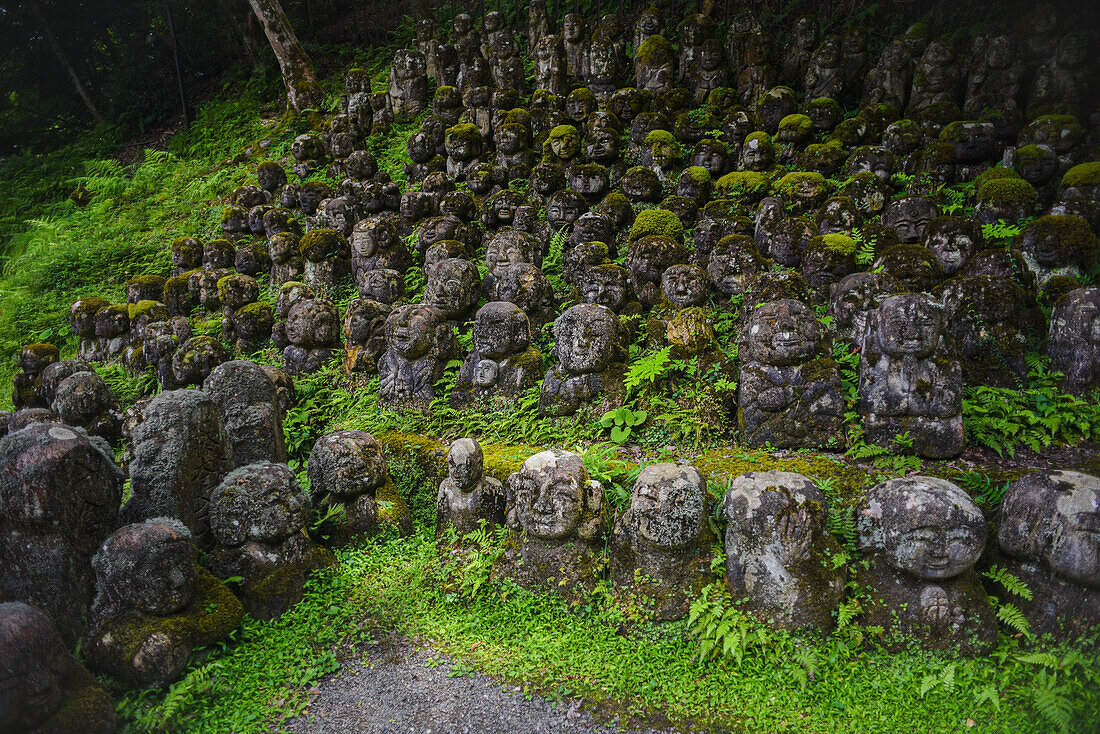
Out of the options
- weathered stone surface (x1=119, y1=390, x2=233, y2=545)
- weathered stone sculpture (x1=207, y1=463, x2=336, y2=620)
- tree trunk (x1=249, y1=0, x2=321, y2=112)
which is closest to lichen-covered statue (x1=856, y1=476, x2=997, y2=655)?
weathered stone sculpture (x1=207, y1=463, x2=336, y2=620)

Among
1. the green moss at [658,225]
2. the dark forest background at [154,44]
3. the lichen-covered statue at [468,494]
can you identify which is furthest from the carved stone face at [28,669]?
the dark forest background at [154,44]

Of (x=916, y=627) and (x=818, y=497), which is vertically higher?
(x=818, y=497)

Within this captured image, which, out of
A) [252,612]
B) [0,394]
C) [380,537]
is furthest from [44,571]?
[0,394]

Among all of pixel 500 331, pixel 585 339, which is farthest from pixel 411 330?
pixel 585 339

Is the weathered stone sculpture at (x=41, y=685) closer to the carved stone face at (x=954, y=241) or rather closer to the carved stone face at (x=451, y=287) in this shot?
the carved stone face at (x=451, y=287)

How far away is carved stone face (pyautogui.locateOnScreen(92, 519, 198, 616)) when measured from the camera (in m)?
4.82

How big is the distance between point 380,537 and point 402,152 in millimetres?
11848

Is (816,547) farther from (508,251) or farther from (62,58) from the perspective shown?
(62,58)

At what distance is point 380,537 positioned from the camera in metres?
6.75

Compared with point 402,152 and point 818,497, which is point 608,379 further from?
point 402,152

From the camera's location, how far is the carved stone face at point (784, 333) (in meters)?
6.63

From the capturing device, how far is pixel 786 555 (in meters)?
4.99

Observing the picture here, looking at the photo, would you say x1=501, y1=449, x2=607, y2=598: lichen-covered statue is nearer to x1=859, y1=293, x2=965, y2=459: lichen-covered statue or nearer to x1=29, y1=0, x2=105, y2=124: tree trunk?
x1=859, y1=293, x2=965, y2=459: lichen-covered statue

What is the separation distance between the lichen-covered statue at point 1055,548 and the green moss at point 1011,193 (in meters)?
5.71
